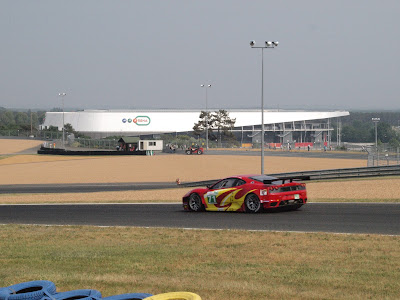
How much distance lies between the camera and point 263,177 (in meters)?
18.2

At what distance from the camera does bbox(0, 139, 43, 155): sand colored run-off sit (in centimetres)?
8850

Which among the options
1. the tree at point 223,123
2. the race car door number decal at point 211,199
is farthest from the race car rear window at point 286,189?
the tree at point 223,123

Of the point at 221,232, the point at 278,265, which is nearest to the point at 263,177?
the point at 221,232

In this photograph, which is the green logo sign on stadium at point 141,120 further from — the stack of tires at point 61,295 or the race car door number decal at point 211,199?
the stack of tires at point 61,295

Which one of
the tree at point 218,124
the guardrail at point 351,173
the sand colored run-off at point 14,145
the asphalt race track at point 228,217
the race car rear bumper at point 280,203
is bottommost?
the asphalt race track at point 228,217

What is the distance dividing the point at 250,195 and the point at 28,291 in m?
11.1

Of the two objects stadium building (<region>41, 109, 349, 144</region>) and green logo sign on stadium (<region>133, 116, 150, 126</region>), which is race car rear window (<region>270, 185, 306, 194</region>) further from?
green logo sign on stadium (<region>133, 116, 150, 126</region>)

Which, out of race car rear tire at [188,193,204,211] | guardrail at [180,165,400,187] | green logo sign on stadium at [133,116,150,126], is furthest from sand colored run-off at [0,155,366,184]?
green logo sign on stadium at [133,116,150,126]

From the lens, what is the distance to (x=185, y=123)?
13750 centimetres

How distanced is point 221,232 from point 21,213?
8801 mm

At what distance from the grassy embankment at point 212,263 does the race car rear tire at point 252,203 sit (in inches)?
151

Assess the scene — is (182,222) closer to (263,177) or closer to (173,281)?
(263,177)

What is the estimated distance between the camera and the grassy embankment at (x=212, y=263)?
26.5 feet

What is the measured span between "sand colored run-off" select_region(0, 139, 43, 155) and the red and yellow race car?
7096cm
